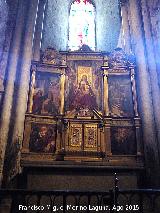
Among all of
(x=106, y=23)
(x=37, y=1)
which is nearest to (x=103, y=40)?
(x=106, y=23)

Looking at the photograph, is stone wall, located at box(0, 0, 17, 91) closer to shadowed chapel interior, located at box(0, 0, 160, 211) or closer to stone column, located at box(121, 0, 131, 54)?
shadowed chapel interior, located at box(0, 0, 160, 211)

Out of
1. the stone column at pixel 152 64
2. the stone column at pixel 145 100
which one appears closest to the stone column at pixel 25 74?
the stone column at pixel 145 100

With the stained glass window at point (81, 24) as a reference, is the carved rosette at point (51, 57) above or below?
below

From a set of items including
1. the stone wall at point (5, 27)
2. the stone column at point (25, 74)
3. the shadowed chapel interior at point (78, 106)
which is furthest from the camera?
the stone wall at point (5, 27)

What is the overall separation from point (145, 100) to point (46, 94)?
3.13 m

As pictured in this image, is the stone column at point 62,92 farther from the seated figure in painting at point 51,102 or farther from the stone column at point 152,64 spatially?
the stone column at point 152,64

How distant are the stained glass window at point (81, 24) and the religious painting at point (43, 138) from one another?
469 centimetres

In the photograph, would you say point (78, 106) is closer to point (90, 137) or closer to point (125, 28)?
point (90, 137)

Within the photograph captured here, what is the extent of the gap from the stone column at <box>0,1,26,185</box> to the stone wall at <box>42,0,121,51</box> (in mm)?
1207

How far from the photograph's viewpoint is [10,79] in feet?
30.7

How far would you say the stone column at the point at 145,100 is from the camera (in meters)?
8.60

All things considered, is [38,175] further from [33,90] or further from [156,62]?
[156,62]

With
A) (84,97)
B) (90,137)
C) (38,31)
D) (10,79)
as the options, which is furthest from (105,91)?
(38,31)

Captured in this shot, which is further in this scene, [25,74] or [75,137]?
[25,74]
